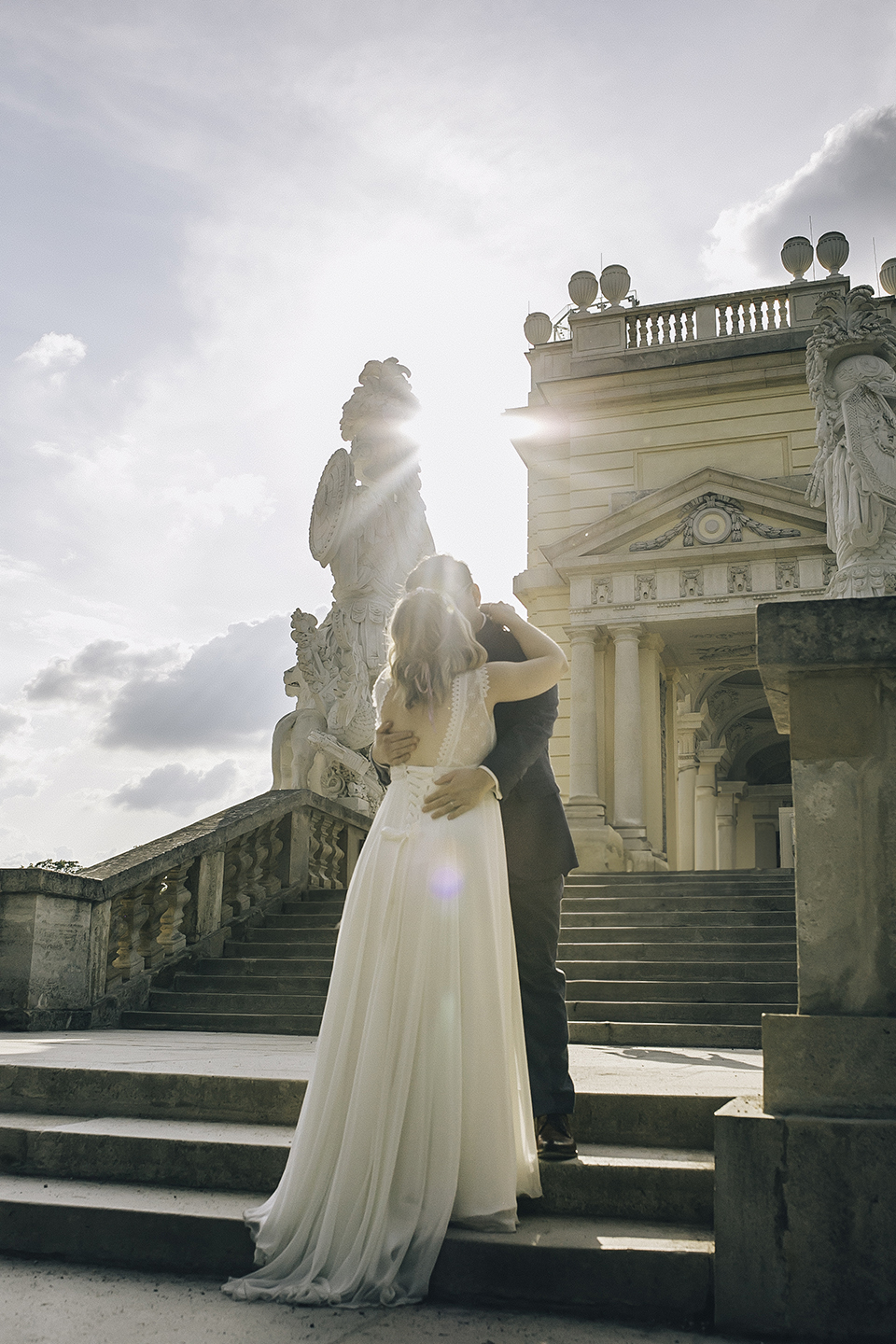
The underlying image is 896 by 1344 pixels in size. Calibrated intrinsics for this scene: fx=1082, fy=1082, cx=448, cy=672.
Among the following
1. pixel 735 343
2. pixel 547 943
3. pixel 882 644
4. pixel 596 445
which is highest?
pixel 735 343

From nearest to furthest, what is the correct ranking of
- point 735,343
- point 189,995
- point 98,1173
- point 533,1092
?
point 533,1092 → point 98,1173 → point 189,995 → point 735,343

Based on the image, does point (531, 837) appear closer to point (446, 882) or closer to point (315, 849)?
point (446, 882)

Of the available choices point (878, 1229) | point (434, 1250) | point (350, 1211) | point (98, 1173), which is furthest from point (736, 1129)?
point (98, 1173)

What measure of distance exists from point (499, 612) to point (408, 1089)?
1.45m

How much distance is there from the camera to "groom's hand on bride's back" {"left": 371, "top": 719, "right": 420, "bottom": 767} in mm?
3184

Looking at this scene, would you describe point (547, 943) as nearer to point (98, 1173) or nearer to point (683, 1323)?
point (683, 1323)

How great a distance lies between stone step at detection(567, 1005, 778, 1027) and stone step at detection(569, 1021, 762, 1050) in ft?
0.63

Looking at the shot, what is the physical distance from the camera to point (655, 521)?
55.0 feet

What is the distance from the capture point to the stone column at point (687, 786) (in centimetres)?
2222

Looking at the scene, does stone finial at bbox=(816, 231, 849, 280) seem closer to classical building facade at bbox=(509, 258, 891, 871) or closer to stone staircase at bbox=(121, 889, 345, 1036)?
classical building facade at bbox=(509, 258, 891, 871)

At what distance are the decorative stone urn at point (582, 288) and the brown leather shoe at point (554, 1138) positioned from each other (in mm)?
19626

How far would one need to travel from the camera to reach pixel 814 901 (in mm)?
2719

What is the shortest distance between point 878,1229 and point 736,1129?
0.36 meters

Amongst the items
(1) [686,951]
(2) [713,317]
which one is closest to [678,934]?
(1) [686,951]
